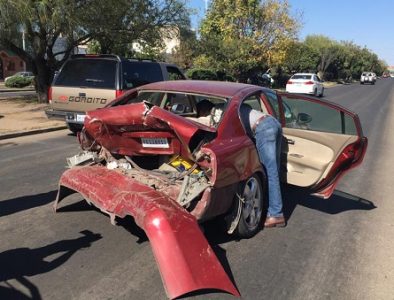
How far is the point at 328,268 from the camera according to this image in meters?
4.51

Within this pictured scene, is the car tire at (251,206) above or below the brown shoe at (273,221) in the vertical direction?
above

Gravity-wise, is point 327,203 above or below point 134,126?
below

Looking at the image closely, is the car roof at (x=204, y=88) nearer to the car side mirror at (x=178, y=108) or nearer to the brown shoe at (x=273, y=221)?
the car side mirror at (x=178, y=108)

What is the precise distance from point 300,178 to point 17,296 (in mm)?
3371

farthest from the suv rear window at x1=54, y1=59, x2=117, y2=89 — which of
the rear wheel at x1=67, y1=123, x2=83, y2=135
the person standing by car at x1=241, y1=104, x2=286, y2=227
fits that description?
the person standing by car at x1=241, y1=104, x2=286, y2=227

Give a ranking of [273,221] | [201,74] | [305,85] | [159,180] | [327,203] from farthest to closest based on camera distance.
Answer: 1. [201,74]
2. [305,85]
3. [327,203]
4. [273,221]
5. [159,180]

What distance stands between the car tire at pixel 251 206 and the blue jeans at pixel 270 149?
0.12m

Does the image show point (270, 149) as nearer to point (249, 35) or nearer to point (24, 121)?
point (24, 121)

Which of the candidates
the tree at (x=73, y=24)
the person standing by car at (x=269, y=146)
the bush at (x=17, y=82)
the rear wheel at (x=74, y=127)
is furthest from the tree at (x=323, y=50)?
the person standing by car at (x=269, y=146)

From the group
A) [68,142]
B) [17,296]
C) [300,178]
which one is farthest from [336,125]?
[68,142]

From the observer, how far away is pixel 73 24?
16.9 metres

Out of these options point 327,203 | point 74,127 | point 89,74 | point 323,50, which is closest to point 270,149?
point 327,203

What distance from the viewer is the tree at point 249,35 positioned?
121 feet

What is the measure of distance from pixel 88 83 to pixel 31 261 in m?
7.25
